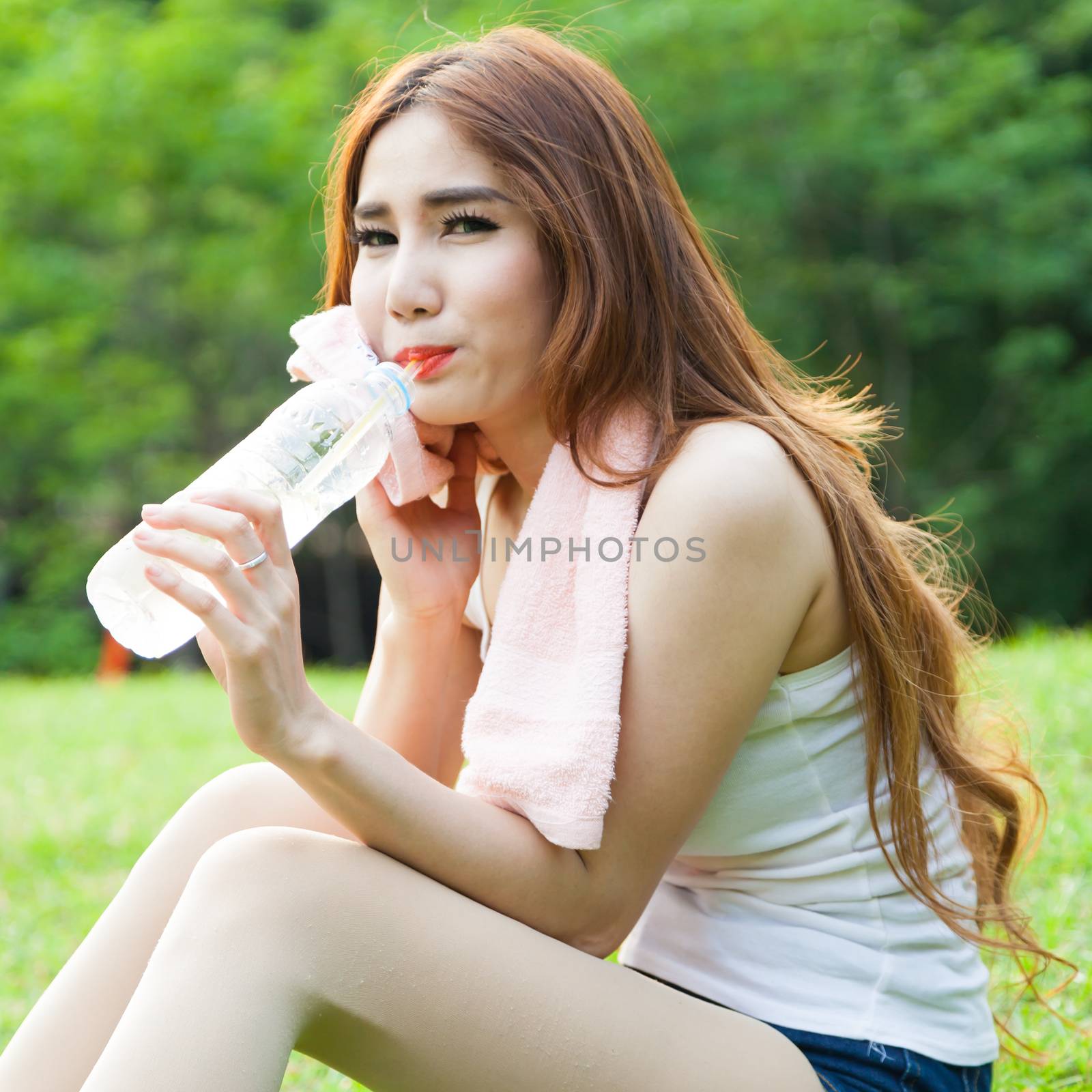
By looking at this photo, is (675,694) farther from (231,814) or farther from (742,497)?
(231,814)

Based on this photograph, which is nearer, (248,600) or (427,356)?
(248,600)

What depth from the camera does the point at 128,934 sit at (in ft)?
5.41

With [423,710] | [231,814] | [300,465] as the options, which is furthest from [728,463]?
[231,814]

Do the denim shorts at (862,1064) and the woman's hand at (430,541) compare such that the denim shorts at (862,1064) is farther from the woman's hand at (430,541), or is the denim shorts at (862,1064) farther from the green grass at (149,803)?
the woman's hand at (430,541)

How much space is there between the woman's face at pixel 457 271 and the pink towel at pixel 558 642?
126 mm

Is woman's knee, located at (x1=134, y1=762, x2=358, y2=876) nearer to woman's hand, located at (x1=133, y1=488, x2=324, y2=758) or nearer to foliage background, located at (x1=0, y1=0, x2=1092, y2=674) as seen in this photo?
woman's hand, located at (x1=133, y1=488, x2=324, y2=758)

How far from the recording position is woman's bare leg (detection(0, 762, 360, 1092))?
1556mm

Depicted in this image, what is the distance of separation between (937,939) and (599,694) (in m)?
0.54

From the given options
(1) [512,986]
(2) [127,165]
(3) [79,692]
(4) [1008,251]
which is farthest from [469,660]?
(2) [127,165]

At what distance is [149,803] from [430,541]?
2.52 meters

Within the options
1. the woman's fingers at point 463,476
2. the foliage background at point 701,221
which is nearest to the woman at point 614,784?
the woman's fingers at point 463,476

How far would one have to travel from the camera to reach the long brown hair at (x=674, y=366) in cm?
158

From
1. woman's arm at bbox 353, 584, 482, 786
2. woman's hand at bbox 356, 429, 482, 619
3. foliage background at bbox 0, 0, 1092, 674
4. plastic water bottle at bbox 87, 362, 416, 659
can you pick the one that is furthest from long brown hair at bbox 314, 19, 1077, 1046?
foliage background at bbox 0, 0, 1092, 674

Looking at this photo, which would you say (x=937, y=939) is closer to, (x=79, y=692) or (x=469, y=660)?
(x=469, y=660)
